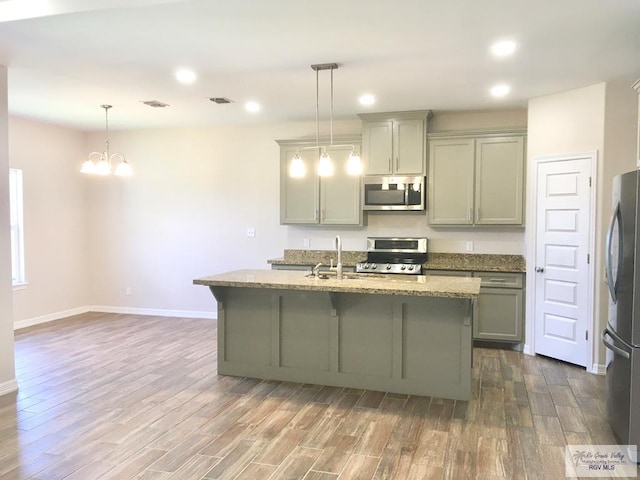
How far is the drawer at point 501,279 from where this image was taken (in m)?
5.13

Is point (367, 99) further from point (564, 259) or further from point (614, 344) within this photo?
point (614, 344)

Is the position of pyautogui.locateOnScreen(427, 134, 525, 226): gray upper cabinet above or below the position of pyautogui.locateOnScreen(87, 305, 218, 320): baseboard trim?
above

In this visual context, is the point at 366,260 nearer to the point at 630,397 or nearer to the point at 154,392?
the point at 154,392

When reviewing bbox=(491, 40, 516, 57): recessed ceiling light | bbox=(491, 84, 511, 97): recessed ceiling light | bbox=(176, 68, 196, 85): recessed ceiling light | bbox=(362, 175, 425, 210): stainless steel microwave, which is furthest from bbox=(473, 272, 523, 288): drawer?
bbox=(176, 68, 196, 85): recessed ceiling light

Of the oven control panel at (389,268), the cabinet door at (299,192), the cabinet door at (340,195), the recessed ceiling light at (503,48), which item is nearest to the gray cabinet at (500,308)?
the oven control panel at (389,268)

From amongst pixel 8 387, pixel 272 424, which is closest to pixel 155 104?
pixel 8 387

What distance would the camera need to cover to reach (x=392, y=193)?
5.67 metres

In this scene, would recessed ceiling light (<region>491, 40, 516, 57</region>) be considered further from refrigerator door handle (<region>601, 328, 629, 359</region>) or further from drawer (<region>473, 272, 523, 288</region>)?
drawer (<region>473, 272, 523, 288</region>)

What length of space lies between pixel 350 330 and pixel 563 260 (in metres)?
2.26

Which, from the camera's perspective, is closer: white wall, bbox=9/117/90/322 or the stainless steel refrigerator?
the stainless steel refrigerator

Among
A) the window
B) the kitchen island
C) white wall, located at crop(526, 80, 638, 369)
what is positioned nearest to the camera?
the kitchen island

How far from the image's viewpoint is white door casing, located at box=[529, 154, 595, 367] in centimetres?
452

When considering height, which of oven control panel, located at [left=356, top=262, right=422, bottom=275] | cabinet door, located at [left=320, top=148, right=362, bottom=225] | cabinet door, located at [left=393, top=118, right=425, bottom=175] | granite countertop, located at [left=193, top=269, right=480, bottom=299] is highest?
cabinet door, located at [left=393, top=118, right=425, bottom=175]

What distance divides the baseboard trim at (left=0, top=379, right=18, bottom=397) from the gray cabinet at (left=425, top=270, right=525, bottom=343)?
4.22 metres
